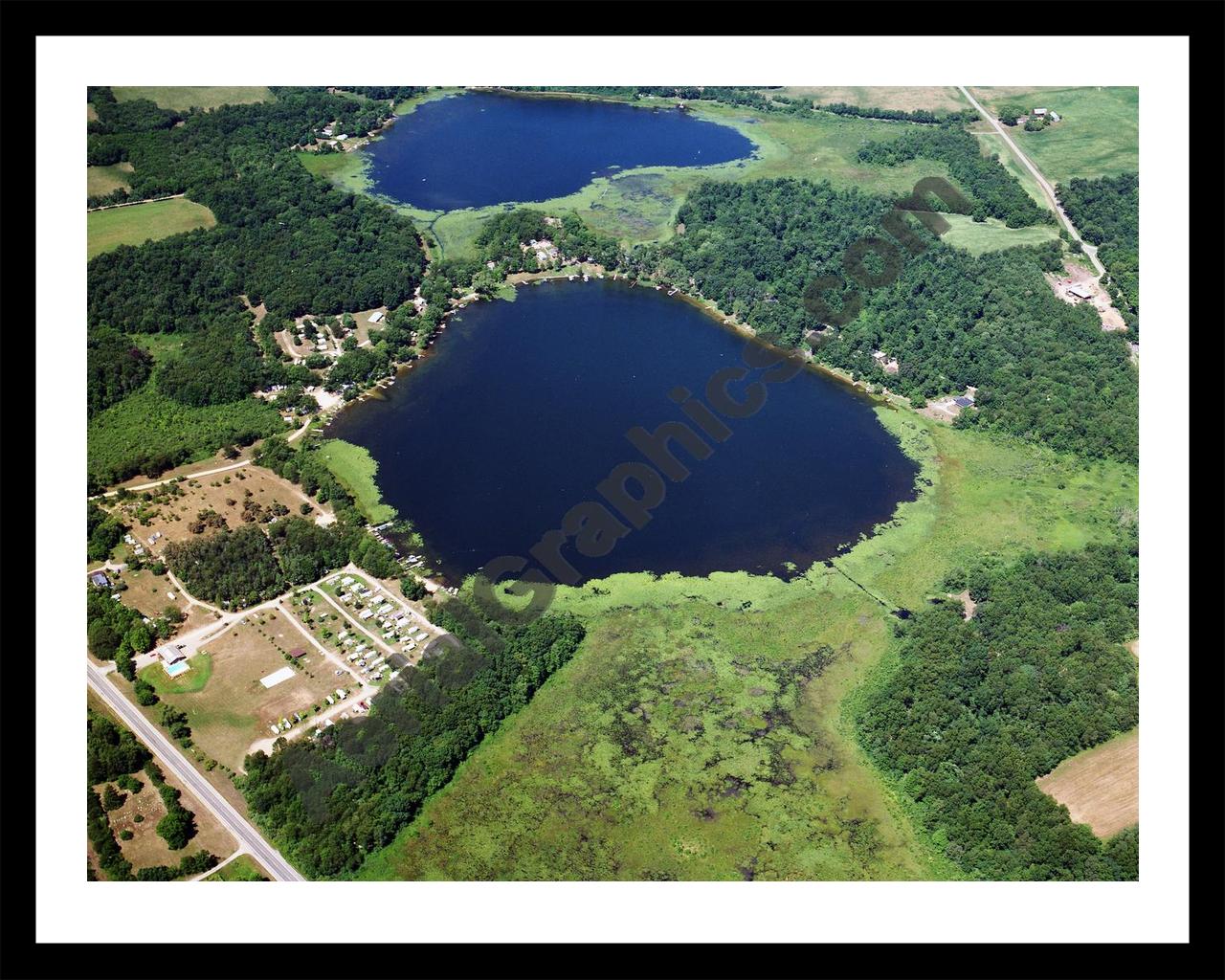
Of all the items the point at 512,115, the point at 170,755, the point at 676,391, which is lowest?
the point at 170,755

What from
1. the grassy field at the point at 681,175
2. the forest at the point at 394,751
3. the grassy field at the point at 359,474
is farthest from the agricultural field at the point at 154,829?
the grassy field at the point at 681,175

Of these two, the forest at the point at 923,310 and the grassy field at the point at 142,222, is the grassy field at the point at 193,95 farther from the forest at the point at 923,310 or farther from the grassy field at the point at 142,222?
the forest at the point at 923,310

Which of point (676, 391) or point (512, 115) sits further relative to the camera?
point (512, 115)

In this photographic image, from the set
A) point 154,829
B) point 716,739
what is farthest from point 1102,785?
point 154,829

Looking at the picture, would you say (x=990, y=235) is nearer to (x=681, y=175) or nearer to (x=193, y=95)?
(x=681, y=175)

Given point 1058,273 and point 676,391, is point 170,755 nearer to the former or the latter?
point 676,391

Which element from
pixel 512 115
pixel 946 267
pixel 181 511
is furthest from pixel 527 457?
pixel 512 115

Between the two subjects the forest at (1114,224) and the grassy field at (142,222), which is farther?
the grassy field at (142,222)
